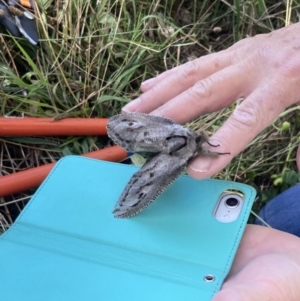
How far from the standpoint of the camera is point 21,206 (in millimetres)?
1376

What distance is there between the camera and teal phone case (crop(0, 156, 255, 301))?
94 cm

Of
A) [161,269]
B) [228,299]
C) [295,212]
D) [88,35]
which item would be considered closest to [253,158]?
[295,212]

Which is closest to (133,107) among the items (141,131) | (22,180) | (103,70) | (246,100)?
(141,131)

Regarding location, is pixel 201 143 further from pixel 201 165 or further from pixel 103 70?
pixel 103 70

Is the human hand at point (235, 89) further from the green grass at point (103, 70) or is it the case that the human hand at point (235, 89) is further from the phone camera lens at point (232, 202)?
the green grass at point (103, 70)

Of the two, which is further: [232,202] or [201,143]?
[232,202]

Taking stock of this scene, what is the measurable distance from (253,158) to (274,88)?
56 centimetres

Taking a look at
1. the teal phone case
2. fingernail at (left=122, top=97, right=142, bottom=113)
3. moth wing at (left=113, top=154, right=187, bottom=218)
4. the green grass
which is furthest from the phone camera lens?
the green grass

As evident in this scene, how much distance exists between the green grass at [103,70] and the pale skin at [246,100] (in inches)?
16.5

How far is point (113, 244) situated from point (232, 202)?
0.73 ft

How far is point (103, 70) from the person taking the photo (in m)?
1.60

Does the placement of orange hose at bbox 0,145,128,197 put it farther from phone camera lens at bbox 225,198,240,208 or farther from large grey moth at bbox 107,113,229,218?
phone camera lens at bbox 225,198,240,208

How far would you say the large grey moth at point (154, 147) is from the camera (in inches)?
37.9

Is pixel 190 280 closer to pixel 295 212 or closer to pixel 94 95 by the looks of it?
pixel 295 212
